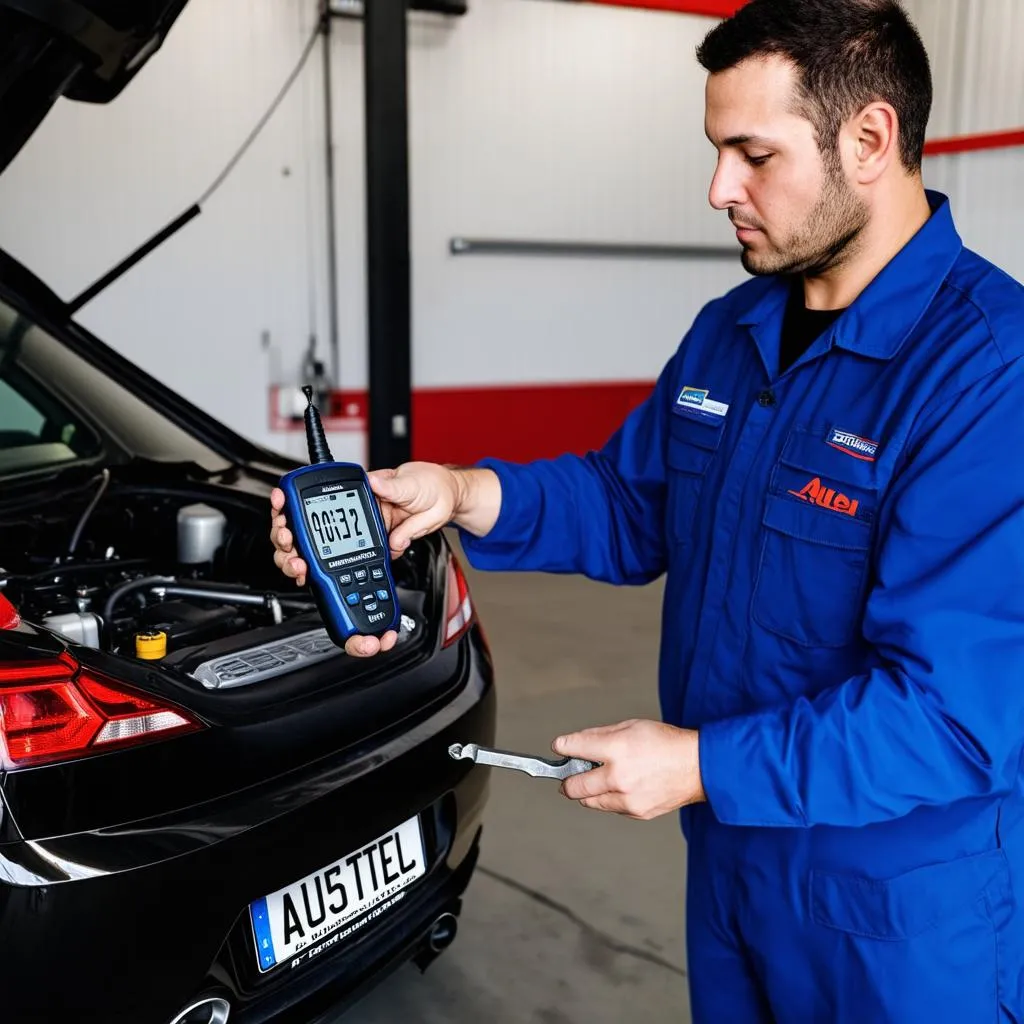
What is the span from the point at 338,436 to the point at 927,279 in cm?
529

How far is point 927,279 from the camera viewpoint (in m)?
1.13

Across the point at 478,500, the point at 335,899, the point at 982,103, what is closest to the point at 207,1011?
the point at 335,899

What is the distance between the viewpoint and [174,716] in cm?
132

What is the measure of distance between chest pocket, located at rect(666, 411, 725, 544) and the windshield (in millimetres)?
1132

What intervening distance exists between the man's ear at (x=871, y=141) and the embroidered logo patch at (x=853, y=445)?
247 mm

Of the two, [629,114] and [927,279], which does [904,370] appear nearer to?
[927,279]

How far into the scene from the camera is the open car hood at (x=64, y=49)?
5.17ft

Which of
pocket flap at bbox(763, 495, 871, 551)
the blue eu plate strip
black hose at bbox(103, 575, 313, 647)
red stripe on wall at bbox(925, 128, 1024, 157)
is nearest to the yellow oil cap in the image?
black hose at bbox(103, 575, 313, 647)

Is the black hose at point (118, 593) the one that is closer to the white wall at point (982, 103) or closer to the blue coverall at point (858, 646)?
the blue coverall at point (858, 646)

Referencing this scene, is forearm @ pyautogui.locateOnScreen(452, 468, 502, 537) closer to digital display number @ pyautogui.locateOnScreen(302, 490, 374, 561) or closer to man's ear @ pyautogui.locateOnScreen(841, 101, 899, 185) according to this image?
digital display number @ pyautogui.locateOnScreen(302, 490, 374, 561)

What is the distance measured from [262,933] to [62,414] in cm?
118

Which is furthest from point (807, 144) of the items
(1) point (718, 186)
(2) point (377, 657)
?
(2) point (377, 657)

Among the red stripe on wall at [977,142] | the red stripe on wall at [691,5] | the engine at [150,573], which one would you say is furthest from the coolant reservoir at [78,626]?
the red stripe on wall at [977,142]

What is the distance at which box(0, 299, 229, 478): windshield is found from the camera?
2098 millimetres
